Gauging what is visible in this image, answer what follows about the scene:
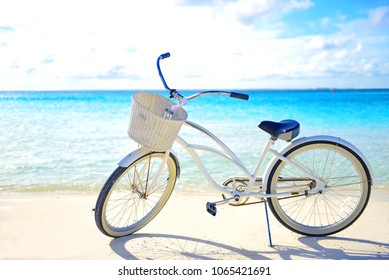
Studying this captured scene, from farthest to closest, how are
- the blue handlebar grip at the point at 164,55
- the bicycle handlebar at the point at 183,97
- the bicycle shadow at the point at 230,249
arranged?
the blue handlebar grip at the point at 164,55
the bicycle shadow at the point at 230,249
the bicycle handlebar at the point at 183,97

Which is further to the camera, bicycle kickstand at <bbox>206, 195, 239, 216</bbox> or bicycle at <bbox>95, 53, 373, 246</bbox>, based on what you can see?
bicycle kickstand at <bbox>206, 195, 239, 216</bbox>

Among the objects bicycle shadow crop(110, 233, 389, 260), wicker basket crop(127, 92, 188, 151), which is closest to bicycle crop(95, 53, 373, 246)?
wicker basket crop(127, 92, 188, 151)

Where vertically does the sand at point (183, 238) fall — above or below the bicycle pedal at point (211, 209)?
below

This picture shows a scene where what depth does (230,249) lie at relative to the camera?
3184mm

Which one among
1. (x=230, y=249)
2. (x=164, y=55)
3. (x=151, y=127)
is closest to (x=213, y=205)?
Result: (x=230, y=249)

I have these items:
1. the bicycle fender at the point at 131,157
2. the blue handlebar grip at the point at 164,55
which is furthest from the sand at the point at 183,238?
the blue handlebar grip at the point at 164,55

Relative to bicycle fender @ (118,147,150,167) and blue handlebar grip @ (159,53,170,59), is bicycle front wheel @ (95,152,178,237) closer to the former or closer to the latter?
bicycle fender @ (118,147,150,167)

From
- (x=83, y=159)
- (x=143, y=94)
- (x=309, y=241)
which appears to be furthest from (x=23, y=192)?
(x=309, y=241)

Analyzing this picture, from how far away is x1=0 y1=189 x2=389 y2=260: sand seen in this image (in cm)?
310

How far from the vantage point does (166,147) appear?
9.80 feet

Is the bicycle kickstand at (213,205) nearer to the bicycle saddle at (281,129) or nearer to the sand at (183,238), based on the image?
the sand at (183,238)

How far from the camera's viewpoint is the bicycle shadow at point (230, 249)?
10.1 ft

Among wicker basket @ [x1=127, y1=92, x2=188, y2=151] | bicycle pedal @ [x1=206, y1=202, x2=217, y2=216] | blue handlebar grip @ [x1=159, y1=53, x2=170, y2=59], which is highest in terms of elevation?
blue handlebar grip @ [x1=159, y1=53, x2=170, y2=59]

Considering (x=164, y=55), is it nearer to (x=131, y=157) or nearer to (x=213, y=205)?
(x=131, y=157)
